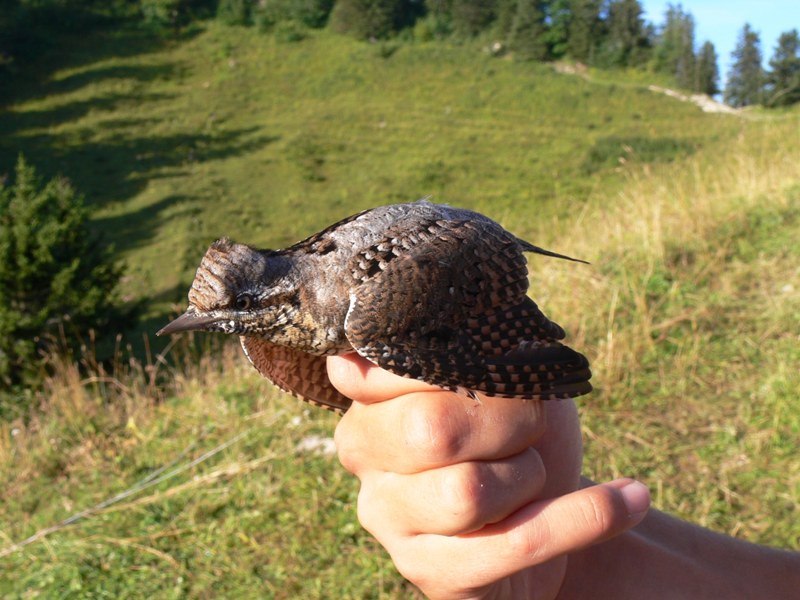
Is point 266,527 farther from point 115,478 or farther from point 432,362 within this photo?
point 432,362

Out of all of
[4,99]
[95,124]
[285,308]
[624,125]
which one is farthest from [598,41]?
[285,308]

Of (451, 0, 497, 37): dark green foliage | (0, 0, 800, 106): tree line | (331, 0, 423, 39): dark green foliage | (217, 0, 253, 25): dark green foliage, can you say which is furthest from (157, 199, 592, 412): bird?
(217, 0, 253, 25): dark green foliage

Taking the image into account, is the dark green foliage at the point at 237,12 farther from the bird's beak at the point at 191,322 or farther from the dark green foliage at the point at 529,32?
the bird's beak at the point at 191,322

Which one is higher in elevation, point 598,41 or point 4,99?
point 598,41

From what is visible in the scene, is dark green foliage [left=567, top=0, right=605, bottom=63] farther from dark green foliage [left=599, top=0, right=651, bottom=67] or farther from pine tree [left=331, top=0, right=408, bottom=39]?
pine tree [left=331, top=0, right=408, bottom=39]

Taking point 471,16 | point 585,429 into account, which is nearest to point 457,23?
point 471,16

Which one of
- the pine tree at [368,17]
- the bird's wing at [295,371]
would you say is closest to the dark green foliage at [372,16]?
the pine tree at [368,17]
